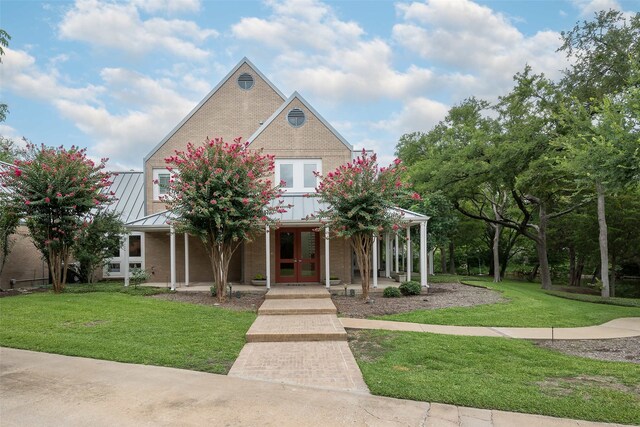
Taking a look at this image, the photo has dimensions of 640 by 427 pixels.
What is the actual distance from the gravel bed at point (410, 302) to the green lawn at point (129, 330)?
312 centimetres

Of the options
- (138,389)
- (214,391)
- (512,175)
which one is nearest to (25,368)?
(138,389)

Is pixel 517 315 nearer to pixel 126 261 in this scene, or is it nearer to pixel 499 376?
pixel 499 376

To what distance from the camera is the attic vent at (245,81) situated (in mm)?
20500

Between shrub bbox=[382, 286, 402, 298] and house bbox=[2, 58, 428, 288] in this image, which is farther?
house bbox=[2, 58, 428, 288]

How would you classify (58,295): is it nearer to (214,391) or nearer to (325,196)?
(325,196)

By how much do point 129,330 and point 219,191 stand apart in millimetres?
4985

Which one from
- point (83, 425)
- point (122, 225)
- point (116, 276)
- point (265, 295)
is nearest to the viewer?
point (83, 425)

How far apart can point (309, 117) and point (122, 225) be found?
9.20 metres

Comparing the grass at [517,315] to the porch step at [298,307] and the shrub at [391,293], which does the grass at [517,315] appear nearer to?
the porch step at [298,307]

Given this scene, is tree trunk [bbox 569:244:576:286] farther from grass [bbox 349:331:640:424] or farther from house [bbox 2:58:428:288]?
grass [bbox 349:331:640:424]

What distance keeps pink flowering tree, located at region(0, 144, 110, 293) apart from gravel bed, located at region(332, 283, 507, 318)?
978 centimetres

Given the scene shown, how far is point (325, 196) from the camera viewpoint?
1341 cm

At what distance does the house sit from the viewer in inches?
679

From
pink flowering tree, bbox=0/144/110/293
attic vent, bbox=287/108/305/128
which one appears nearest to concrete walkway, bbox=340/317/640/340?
attic vent, bbox=287/108/305/128
